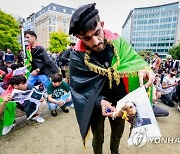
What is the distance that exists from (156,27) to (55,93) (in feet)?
→ 269

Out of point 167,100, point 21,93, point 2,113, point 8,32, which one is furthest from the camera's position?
point 8,32

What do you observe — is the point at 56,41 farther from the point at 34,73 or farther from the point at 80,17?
the point at 80,17

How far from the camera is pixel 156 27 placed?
251ft

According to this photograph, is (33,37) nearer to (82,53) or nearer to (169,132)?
(82,53)

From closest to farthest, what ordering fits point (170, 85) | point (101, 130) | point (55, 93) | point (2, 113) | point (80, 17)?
point (80, 17), point (101, 130), point (2, 113), point (55, 93), point (170, 85)

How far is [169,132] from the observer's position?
313 cm

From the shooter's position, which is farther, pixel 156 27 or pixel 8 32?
pixel 156 27

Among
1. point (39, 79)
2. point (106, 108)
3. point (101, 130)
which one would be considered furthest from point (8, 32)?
point (106, 108)

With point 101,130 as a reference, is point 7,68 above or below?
above

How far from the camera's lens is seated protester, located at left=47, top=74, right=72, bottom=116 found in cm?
384

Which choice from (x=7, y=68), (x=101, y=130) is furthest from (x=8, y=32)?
(x=101, y=130)

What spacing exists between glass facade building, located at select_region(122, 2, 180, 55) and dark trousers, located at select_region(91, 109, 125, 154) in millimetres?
74380

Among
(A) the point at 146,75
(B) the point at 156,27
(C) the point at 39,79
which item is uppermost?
(B) the point at 156,27

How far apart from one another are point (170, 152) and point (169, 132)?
0.70m
